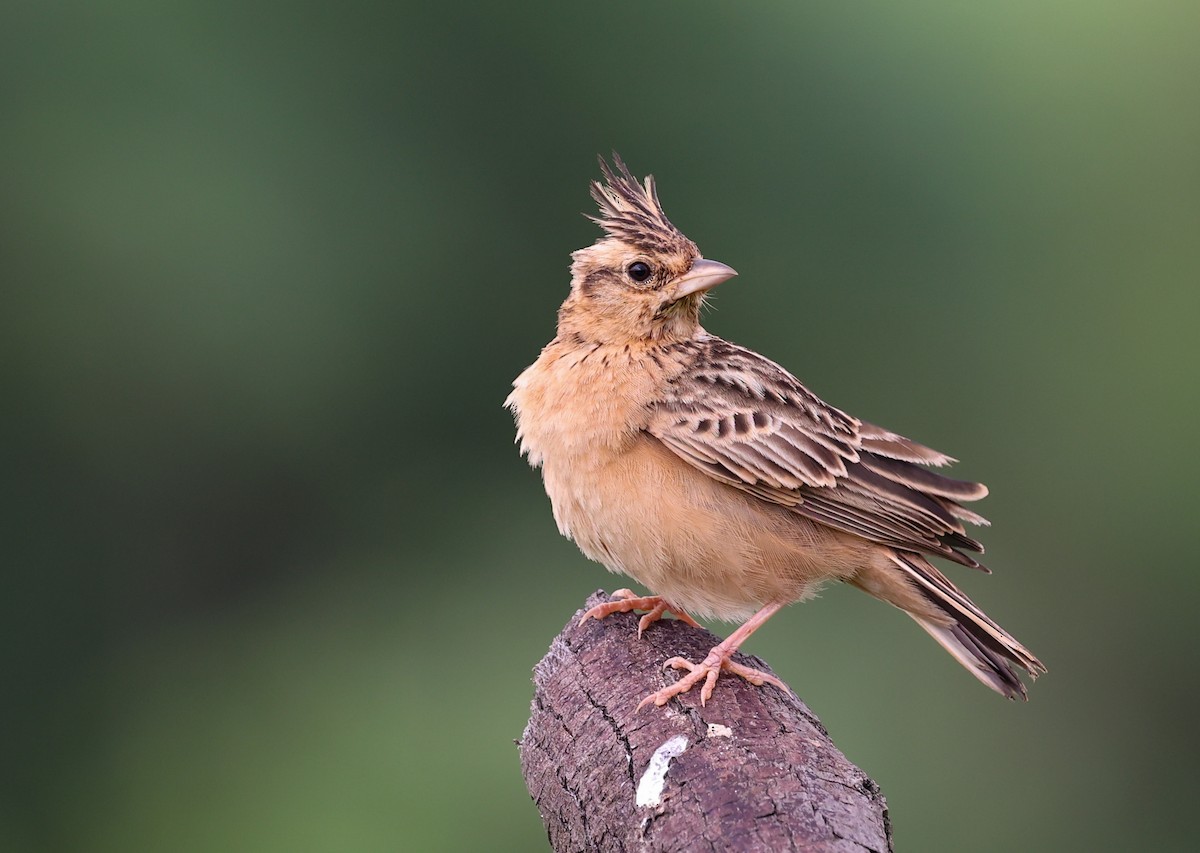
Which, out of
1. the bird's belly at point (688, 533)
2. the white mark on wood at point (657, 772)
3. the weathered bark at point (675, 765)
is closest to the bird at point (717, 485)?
the bird's belly at point (688, 533)

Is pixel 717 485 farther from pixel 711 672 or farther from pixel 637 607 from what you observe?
pixel 711 672

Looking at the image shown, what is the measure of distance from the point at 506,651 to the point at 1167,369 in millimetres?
4232

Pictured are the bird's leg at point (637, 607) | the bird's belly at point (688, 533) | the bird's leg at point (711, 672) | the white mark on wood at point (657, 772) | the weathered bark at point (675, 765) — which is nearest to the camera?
the weathered bark at point (675, 765)

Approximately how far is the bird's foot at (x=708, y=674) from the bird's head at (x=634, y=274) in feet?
4.20

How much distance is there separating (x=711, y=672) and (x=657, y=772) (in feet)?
2.22

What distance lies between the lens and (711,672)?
4.23m

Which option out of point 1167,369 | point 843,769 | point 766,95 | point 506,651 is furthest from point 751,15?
point 843,769

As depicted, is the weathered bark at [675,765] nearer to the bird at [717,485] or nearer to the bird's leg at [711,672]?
the bird's leg at [711,672]

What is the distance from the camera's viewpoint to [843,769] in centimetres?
354

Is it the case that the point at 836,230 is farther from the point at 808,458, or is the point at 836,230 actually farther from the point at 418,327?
the point at 808,458

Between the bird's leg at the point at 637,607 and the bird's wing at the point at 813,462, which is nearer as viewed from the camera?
the bird's wing at the point at 813,462

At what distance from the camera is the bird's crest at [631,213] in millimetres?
4938

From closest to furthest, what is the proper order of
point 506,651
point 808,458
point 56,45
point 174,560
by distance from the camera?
point 808,458 → point 56,45 → point 506,651 → point 174,560

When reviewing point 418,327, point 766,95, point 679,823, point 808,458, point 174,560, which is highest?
point 766,95
